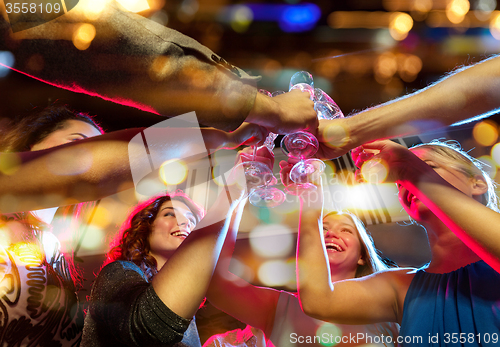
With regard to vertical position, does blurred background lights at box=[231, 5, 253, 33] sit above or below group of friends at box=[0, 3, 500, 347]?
above

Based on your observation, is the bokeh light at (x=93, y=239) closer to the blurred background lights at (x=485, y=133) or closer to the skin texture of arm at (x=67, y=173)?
the skin texture of arm at (x=67, y=173)

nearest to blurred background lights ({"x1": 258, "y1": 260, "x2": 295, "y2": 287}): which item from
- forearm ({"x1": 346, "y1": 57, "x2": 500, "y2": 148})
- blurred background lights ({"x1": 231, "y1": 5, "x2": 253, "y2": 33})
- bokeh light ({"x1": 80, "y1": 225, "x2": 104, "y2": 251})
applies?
bokeh light ({"x1": 80, "y1": 225, "x2": 104, "y2": 251})

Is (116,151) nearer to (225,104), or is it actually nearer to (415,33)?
(225,104)

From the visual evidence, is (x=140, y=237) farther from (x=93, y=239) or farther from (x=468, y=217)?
(x=93, y=239)

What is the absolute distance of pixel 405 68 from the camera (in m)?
3.42

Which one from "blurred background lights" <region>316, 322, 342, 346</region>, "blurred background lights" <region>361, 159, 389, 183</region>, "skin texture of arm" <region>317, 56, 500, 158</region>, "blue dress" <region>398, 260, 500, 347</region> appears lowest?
"blurred background lights" <region>316, 322, 342, 346</region>

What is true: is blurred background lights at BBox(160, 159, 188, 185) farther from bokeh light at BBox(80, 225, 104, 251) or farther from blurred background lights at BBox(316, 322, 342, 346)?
bokeh light at BBox(80, 225, 104, 251)

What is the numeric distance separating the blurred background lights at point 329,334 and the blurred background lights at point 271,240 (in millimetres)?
2289

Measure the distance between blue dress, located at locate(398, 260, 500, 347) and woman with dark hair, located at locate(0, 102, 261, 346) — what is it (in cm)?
85

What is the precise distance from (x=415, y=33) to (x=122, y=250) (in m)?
3.31

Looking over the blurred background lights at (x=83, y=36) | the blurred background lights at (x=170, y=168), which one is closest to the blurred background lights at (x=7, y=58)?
the blurred background lights at (x=83, y=36)

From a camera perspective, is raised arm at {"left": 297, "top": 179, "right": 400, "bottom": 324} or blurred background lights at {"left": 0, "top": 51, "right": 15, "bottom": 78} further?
raised arm at {"left": 297, "top": 179, "right": 400, "bottom": 324}

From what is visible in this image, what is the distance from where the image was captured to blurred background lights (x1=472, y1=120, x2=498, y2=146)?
3.45 meters

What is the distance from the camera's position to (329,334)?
63.3 inches
